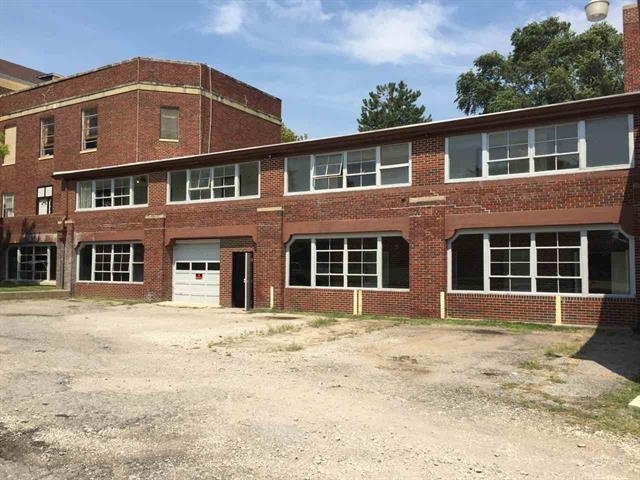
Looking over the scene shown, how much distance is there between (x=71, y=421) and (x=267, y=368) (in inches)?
143

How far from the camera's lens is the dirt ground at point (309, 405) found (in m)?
4.95

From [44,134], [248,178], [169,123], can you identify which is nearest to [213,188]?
[248,178]

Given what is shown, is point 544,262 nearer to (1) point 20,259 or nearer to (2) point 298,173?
(2) point 298,173

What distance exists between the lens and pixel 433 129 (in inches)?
663

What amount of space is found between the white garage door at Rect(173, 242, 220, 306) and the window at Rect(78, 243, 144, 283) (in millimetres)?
1988

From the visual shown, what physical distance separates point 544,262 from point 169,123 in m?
20.6

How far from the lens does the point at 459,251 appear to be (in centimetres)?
1662

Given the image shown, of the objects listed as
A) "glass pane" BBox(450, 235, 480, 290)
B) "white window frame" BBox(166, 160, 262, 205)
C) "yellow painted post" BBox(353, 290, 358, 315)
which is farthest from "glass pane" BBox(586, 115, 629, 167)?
"white window frame" BBox(166, 160, 262, 205)

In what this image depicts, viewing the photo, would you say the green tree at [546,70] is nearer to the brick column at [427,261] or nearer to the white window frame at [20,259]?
the brick column at [427,261]

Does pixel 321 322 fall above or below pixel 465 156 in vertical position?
below

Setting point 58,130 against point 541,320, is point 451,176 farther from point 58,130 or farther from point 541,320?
point 58,130

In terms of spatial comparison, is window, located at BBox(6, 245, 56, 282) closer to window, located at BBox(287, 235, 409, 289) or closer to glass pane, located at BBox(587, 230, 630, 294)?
window, located at BBox(287, 235, 409, 289)

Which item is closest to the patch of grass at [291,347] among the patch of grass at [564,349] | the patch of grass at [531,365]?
the patch of grass at [531,365]

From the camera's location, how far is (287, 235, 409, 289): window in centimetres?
1759
